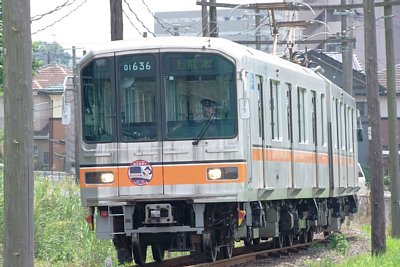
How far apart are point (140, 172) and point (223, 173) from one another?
3.76ft

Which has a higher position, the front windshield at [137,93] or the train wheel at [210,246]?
the front windshield at [137,93]

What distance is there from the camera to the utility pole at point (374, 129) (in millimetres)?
17500

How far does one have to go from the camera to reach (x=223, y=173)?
14336mm

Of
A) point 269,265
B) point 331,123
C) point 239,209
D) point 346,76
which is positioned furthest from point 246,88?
point 346,76

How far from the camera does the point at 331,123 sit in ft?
70.7

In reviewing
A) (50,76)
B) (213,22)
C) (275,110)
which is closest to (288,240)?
(275,110)

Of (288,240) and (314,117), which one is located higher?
(314,117)

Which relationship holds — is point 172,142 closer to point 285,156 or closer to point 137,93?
point 137,93

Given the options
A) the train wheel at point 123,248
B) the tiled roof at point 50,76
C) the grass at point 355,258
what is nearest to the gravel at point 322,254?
the grass at point 355,258

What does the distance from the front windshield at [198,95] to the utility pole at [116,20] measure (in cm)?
380

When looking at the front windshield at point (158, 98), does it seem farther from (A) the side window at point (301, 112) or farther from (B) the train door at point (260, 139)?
(A) the side window at point (301, 112)

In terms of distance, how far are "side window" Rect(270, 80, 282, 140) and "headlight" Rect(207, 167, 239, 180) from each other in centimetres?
208

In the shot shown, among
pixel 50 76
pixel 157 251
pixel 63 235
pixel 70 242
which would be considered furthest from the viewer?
pixel 50 76

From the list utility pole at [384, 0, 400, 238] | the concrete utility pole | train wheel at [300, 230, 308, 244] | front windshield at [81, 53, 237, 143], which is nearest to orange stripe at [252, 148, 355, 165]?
front windshield at [81, 53, 237, 143]
